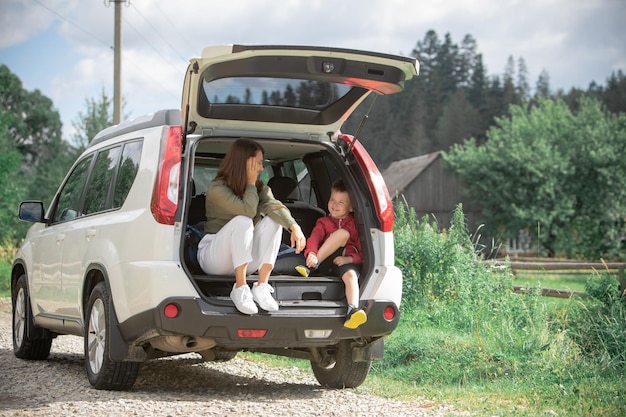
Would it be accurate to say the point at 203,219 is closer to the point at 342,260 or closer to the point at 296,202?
the point at 296,202

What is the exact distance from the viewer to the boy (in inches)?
262

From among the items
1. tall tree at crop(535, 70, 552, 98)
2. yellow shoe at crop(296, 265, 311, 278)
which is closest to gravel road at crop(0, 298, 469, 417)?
yellow shoe at crop(296, 265, 311, 278)

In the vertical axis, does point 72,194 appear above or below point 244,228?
above

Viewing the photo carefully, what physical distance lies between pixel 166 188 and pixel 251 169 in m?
0.82

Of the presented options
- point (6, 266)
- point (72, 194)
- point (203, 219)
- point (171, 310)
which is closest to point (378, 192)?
point (203, 219)

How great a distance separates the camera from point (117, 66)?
2323cm

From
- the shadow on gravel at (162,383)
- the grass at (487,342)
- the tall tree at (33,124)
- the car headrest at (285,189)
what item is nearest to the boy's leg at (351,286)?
the shadow on gravel at (162,383)

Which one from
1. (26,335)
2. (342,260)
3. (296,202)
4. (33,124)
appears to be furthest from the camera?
(33,124)

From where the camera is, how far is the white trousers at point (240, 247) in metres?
6.35

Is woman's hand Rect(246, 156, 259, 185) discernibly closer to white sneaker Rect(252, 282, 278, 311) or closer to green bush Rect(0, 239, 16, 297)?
white sneaker Rect(252, 282, 278, 311)

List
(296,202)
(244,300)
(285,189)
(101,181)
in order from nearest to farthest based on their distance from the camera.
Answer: (244,300) → (101,181) → (296,202) → (285,189)

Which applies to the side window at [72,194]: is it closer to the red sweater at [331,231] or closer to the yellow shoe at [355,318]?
the red sweater at [331,231]

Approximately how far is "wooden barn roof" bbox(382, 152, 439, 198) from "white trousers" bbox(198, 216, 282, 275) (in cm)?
4849

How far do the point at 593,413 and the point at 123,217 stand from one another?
11.6ft
